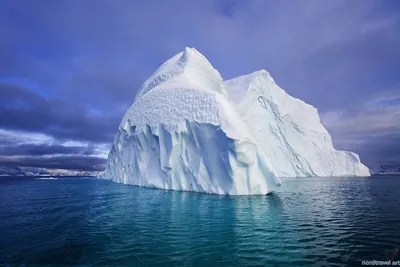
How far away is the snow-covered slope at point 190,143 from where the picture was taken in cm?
1925

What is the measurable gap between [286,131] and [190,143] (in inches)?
1486

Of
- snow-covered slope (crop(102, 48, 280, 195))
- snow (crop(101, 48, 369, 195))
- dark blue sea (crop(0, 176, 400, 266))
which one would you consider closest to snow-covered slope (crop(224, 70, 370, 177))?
snow (crop(101, 48, 369, 195))

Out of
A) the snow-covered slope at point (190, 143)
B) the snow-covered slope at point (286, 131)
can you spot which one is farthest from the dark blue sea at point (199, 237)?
the snow-covered slope at point (286, 131)

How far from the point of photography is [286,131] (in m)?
54.8

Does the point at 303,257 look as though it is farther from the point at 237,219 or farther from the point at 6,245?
the point at 6,245

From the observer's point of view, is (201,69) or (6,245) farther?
(201,69)

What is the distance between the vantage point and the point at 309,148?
56.8 meters

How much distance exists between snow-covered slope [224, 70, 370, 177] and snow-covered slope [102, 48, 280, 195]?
22.3 metres

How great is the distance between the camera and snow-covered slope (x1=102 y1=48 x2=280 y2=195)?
19250 millimetres

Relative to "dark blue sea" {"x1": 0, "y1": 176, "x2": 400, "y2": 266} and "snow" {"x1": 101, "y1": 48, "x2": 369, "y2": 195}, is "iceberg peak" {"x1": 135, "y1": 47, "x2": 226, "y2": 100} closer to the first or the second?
"snow" {"x1": 101, "y1": 48, "x2": 369, "y2": 195}

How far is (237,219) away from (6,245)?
27.2ft

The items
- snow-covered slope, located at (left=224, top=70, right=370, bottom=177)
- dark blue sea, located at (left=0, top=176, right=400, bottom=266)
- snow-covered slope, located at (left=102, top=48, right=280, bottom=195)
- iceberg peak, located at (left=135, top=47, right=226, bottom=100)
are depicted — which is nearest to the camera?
dark blue sea, located at (left=0, top=176, right=400, bottom=266)

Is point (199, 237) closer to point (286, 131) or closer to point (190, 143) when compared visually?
point (190, 143)

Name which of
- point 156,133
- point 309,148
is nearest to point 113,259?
point 156,133
